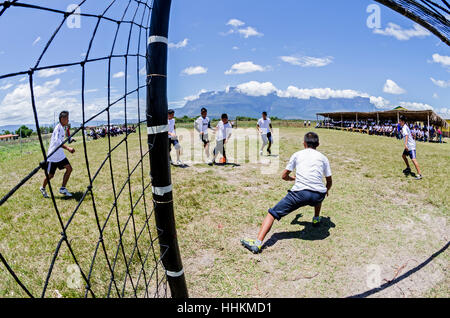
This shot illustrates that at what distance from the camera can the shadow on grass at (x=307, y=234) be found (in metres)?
3.98

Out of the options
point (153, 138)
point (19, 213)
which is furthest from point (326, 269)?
point (19, 213)

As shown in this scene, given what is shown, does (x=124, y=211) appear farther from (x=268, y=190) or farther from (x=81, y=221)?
(x=268, y=190)

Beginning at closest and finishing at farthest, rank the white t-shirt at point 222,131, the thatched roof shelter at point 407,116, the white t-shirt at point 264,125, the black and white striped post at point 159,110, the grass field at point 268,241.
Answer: the black and white striped post at point 159,110, the grass field at point 268,241, the white t-shirt at point 222,131, the white t-shirt at point 264,125, the thatched roof shelter at point 407,116

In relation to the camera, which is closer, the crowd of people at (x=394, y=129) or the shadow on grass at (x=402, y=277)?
the shadow on grass at (x=402, y=277)

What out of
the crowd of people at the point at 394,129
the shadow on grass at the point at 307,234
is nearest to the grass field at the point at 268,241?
the shadow on grass at the point at 307,234

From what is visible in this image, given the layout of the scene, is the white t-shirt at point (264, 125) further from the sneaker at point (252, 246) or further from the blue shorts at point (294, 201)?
the sneaker at point (252, 246)

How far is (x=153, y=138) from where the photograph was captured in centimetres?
200

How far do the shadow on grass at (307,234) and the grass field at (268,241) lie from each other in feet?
0.05

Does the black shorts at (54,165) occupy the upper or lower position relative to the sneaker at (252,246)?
upper

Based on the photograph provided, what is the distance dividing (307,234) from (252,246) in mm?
1003

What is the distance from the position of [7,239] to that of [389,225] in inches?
235

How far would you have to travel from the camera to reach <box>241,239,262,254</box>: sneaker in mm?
3609

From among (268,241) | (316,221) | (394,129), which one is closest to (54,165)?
(268,241)
